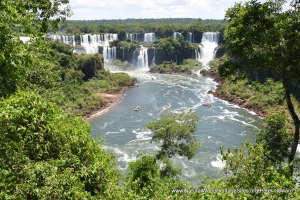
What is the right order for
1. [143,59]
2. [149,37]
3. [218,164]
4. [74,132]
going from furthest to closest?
[149,37] < [143,59] < [218,164] < [74,132]

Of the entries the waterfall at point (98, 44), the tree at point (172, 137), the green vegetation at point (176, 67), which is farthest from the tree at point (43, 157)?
the waterfall at point (98, 44)

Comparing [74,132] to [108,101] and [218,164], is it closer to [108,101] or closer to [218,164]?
[218,164]

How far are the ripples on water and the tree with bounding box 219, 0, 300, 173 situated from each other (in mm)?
13441

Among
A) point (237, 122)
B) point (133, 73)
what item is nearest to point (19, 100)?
point (237, 122)

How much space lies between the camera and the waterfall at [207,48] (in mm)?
74938

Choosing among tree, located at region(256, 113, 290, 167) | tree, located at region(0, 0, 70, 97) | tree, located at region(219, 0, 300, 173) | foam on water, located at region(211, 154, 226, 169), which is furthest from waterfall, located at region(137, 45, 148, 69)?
tree, located at region(219, 0, 300, 173)

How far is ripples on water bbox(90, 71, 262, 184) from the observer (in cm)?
2469

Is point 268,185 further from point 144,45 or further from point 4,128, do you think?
point 144,45

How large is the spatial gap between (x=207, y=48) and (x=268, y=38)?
72064mm

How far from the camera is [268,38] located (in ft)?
26.3

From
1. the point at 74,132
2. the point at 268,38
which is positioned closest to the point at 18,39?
the point at 74,132

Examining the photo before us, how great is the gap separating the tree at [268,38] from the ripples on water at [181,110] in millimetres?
13441

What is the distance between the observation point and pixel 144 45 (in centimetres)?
7512

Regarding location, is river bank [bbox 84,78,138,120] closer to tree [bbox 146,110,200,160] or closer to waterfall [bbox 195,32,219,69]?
tree [bbox 146,110,200,160]
